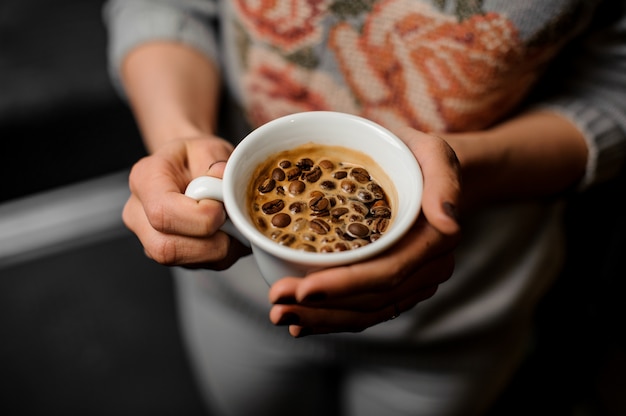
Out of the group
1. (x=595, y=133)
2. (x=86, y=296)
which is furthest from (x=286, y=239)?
(x=86, y=296)

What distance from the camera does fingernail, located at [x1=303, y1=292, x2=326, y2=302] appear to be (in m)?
0.49

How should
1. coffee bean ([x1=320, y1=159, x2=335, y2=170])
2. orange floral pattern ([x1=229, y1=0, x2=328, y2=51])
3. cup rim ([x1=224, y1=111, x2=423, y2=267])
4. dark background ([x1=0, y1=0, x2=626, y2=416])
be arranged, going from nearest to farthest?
cup rim ([x1=224, y1=111, x2=423, y2=267]), coffee bean ([x1=320, y1=159, x2=335, y2=170]), orange floral pattern ([x1=229, y1=0, x2=328, y2=51]), dark background ([x1=0, y1=0, x2=626, y2=416])

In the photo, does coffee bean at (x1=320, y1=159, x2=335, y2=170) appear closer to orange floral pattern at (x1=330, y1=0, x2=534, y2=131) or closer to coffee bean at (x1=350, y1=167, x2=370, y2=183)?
coffee bean at (x1=350, y1=167, x2=370, y2=183)

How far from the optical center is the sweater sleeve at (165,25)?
0.89 meters

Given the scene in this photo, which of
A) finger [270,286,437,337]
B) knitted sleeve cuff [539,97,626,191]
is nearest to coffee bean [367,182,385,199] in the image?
finger [270,286,437,337]

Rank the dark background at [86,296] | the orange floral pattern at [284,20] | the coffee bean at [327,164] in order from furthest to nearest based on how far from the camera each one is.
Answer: the dark background at [86,296]
the orange floral pattern at [284,20]
the coffee bean at [327,164]

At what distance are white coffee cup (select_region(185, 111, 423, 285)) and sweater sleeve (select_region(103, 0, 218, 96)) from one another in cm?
40

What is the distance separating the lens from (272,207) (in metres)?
0.56

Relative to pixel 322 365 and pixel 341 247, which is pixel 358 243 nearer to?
pixel 341 247

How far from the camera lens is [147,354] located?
5.55 feet

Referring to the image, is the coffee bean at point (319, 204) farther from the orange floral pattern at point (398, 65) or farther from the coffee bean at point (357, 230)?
the orange floral pattern at point (398, 65)

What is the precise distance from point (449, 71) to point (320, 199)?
0.27 metres

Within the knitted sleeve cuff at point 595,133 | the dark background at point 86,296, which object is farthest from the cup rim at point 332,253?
the dark background at point 86,296

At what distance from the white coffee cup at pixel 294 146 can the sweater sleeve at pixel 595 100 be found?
38 centimetres
